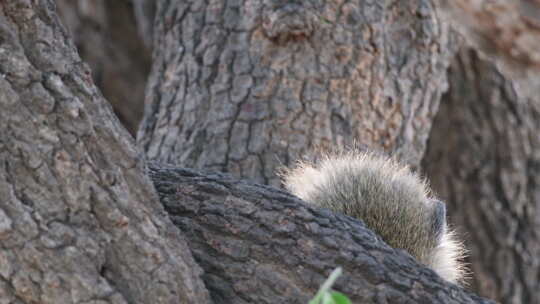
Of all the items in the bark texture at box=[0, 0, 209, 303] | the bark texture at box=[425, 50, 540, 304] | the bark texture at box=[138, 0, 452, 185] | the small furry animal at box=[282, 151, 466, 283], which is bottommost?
the bark texture at box=[0, 0, 209, 303]

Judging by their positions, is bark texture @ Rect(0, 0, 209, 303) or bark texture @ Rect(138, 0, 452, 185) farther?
bark texture @ Rect(138, 0, 452, 185)

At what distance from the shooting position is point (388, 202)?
217 cm

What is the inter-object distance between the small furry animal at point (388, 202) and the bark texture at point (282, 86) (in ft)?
0.98

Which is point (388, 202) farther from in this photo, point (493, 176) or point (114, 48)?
point (114, 48)

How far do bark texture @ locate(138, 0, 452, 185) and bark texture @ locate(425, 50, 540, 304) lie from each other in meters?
1.64

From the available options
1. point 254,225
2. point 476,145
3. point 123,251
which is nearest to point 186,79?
point 254,225

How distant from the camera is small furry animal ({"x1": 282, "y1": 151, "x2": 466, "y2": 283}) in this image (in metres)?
2.14

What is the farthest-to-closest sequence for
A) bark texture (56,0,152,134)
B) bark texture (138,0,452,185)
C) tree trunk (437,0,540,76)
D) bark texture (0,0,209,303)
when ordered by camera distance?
bark texture (56,0,152,134) < tree trunk (437,0,540,76) < bark texture (138,0,452,185) < bark texture (0,0,209,303)

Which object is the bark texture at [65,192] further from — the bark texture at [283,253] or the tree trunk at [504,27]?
the tree trunk at [504,27]

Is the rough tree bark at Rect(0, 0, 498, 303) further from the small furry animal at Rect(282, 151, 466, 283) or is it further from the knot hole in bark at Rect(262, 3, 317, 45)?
the knot hole in bark at Rect(262, 3, 317, 45)

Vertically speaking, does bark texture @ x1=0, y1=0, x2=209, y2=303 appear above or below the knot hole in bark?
below

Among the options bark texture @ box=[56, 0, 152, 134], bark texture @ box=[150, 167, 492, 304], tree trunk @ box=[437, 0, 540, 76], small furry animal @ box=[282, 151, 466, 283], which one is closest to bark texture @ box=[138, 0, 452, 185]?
small furry animal @ box=[282, 151, 466, 283]

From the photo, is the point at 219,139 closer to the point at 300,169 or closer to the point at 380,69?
the point at 300,169

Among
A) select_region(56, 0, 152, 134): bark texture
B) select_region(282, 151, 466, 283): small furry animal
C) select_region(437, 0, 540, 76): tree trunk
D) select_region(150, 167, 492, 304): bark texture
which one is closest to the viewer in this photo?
select_region(150, 167, 492, 304): bark texture
